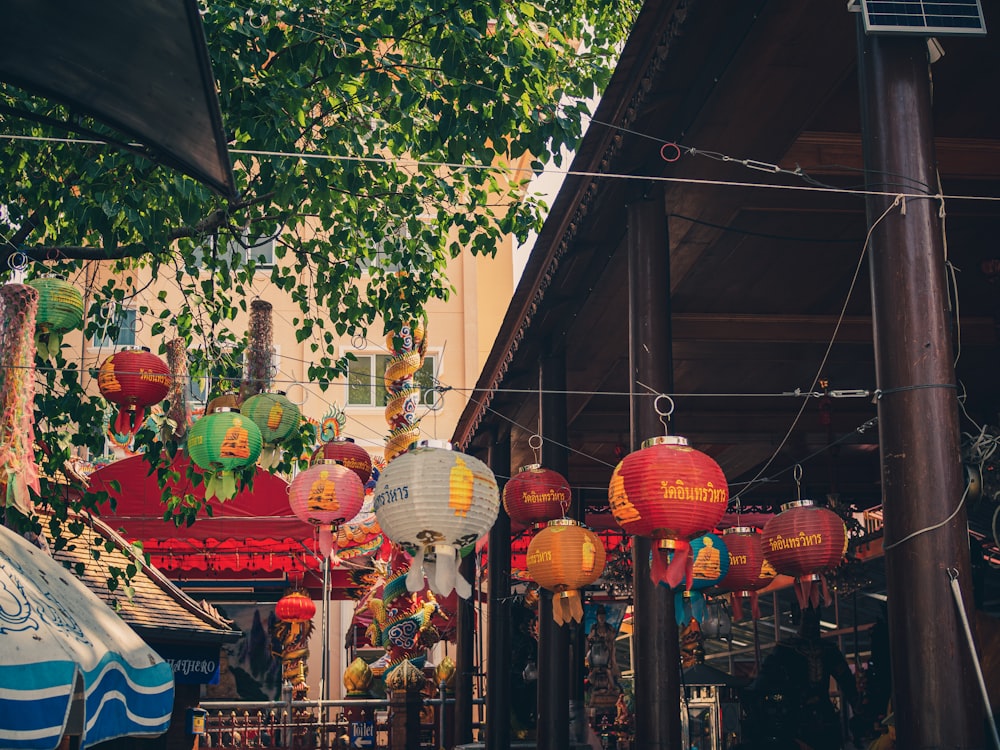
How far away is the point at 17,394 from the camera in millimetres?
7590

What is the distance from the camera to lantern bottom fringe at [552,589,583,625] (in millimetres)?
9109

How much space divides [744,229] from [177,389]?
19.5 ft

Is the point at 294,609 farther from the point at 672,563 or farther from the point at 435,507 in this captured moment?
the point at 672,563

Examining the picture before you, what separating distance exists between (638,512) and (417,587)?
6.15ft

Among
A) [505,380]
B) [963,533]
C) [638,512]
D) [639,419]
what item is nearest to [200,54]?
[963,533]

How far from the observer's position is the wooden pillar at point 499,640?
13148 mm

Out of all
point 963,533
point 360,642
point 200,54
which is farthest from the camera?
point 360,642

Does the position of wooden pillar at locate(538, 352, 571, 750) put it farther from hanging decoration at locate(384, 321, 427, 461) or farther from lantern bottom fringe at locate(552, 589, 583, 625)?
hanging decoration at locate(384, 321, 427, 461)

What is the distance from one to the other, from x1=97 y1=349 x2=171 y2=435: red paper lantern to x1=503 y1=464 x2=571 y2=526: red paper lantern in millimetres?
3317

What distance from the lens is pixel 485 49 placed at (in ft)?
28.8

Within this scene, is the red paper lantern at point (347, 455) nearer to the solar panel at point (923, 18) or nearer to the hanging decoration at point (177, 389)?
the hanging decoration at point (177, 389)

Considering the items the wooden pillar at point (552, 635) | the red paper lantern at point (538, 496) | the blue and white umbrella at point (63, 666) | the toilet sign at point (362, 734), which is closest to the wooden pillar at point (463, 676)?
the toilet sign at point (362, 734)

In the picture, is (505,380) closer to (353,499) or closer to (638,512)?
(353,499)

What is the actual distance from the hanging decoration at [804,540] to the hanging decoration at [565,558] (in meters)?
1.40
